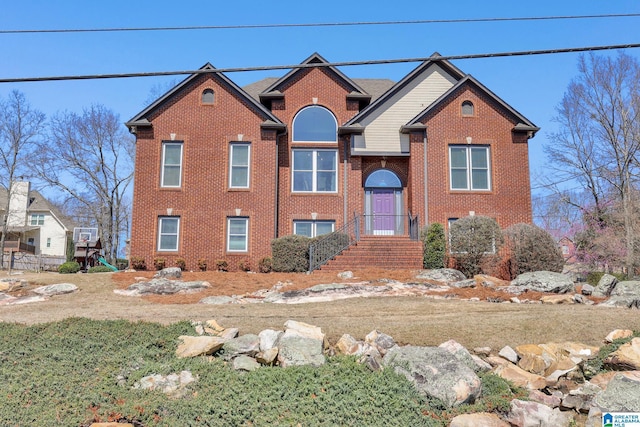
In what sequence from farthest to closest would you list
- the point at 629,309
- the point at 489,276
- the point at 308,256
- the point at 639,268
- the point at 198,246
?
the point at 639,268 → the point at 198,246 → the point at 308,256 → the point at 489,276 → the point at 629,309

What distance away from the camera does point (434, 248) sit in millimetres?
18500

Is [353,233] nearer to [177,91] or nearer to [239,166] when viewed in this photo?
[239,166]

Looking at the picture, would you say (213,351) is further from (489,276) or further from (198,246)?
(198,246)

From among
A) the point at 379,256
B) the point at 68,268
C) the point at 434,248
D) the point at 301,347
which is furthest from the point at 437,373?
the point at 68,268

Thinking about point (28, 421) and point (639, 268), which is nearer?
point (28, 421)

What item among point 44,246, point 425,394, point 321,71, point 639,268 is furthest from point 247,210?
point 44,246

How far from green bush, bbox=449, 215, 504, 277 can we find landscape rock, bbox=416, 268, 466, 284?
46.0 inches

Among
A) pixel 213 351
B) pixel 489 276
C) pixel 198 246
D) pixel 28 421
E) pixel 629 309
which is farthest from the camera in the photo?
pixel 198 246

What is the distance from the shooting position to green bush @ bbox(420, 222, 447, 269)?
18375 millimetres

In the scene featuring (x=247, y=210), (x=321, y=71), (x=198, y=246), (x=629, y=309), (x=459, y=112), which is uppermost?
(x=321, y=71)

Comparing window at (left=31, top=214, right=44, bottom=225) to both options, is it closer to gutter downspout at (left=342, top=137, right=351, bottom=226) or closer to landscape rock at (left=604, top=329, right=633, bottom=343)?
gutter downspout at (left=342, top=137, right=351, bottom=226)

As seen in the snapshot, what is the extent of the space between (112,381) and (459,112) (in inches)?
706

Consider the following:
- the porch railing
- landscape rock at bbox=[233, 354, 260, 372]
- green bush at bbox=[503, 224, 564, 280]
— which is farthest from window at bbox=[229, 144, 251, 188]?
landscape rock at bbox=[233, 354, 260, 372]

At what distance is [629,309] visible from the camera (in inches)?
463
